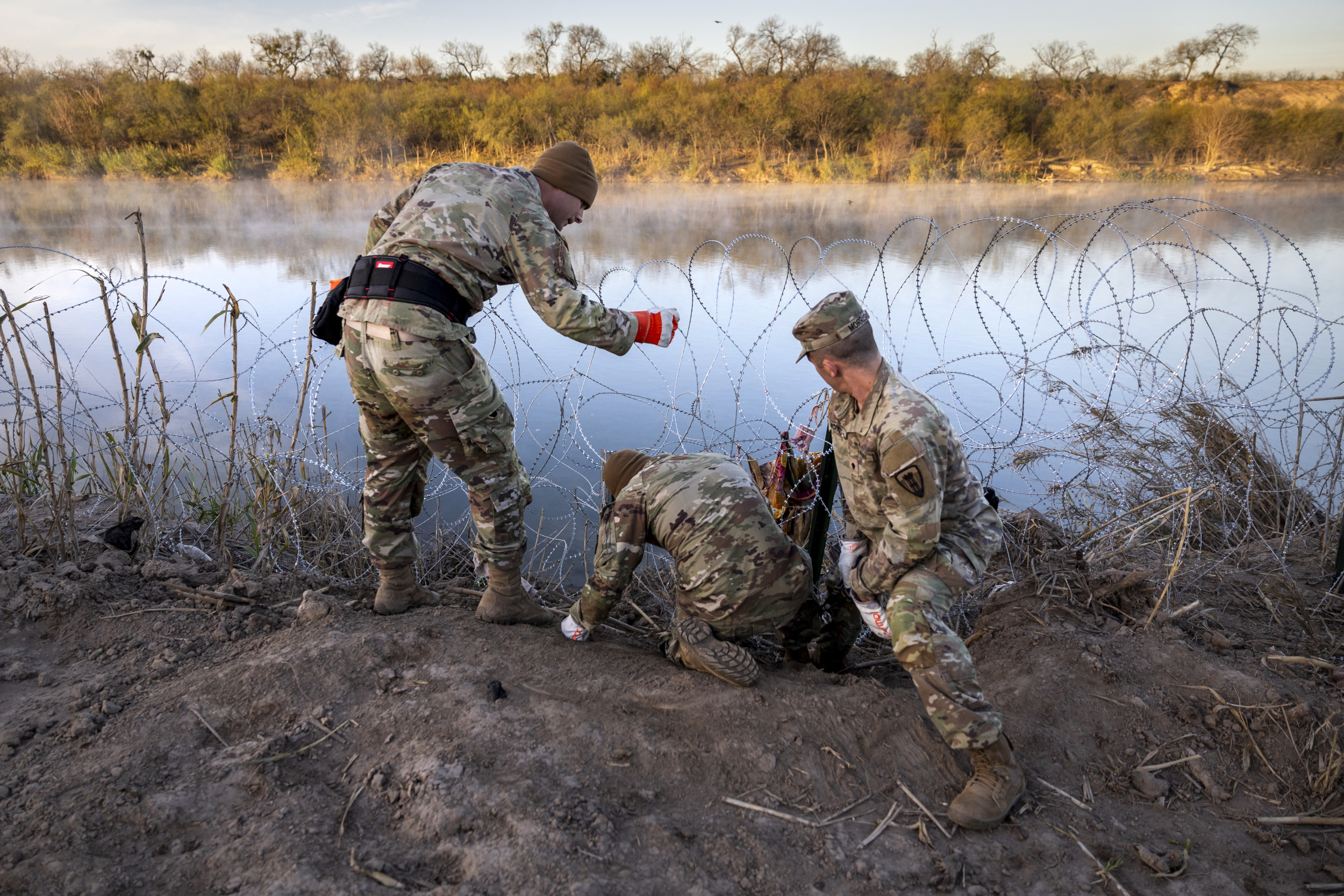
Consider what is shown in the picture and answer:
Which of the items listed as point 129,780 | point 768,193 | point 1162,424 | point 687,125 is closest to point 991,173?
point 768,193

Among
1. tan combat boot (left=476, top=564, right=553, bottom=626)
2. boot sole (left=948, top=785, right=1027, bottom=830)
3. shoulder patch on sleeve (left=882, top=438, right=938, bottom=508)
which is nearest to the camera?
boot sole (left=948, top=785, right=1027, bottom=830)

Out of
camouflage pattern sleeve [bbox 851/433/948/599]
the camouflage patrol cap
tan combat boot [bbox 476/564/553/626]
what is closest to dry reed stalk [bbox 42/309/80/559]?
tan combat boot [bbox 476/564/553/626]

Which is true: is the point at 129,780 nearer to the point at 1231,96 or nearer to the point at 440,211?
the point at 440,211

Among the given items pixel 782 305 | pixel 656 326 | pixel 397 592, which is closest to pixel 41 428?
pixel 397 592

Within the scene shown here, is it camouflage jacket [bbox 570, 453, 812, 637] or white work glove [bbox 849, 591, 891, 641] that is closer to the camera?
white work glove [bbox 849, 591, 891, 641]

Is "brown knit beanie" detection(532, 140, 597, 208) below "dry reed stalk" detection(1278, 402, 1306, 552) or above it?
above

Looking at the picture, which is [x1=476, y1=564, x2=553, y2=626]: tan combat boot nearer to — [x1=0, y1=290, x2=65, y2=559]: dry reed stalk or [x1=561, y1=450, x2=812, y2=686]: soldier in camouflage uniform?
[x1=561, y1=450, x2=812, y2=686]: soldier in camouflage uniform

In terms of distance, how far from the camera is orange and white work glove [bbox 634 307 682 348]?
265 centimetres

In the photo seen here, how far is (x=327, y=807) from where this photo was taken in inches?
72.6

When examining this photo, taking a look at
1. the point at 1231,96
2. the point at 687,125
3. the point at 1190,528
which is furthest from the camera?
the point at 1231,96

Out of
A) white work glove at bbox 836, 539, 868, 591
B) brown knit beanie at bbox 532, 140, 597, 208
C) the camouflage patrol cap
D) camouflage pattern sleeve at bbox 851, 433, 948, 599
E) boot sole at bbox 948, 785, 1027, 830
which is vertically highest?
brown knit beanie at bbox 532, 140, 597, 208

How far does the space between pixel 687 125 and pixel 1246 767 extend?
24.6 meters

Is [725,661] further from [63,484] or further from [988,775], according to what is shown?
[63,484]

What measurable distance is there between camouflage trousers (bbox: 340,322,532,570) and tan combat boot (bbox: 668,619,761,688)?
789mm
